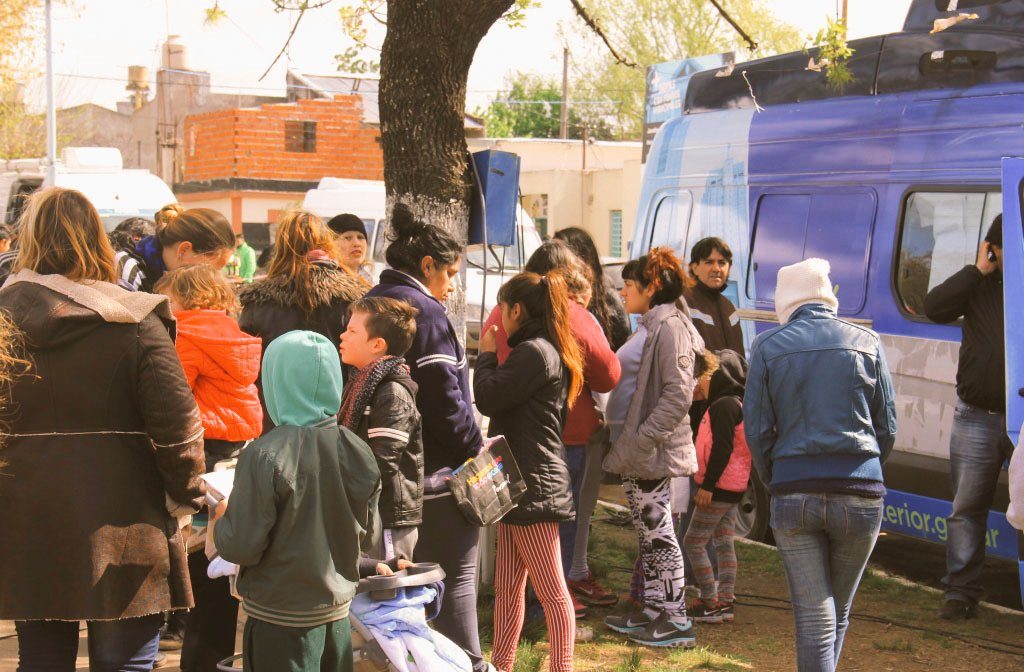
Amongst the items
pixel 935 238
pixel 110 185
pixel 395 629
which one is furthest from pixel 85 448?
pixel 110 185

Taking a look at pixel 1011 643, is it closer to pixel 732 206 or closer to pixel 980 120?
pixel 980 120

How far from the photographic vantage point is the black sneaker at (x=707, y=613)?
606 cm

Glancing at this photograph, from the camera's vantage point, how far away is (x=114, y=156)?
60.1ft

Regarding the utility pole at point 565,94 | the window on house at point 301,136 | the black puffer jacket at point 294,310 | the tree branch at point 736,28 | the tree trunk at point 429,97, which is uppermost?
the utility pole at point 565,94

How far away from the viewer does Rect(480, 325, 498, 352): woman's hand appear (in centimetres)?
514

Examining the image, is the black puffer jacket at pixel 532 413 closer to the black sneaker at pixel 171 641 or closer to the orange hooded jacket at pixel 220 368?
the orange hooded jacket at pixel 220 368

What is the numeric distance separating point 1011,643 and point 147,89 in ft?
185

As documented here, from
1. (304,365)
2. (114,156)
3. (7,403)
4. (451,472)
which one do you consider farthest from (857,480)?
(114,156)

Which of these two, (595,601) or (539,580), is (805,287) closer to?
(539,580)

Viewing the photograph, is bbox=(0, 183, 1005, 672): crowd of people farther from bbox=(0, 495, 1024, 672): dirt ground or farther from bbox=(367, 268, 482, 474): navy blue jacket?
bbox=(0, 495, 1024, 672): dirt ground

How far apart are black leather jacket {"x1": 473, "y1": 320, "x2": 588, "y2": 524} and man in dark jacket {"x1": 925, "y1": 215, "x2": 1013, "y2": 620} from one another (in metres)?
2.31

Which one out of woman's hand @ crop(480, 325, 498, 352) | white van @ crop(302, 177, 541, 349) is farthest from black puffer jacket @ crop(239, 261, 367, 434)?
white van @ crop(302, 177, 541, 349)

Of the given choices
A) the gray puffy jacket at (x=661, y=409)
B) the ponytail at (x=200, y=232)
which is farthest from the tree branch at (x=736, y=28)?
the ponytail at (x=200, y=232)

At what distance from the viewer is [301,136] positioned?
35094 mm
